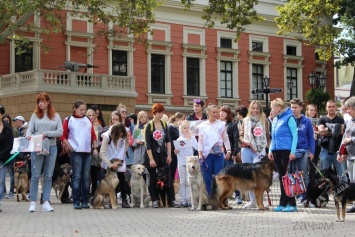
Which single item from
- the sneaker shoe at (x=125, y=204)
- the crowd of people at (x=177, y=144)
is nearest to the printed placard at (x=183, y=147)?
the crowd of people at (x=177, y=144)

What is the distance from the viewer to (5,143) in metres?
12.8

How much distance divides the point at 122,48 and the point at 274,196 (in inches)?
923

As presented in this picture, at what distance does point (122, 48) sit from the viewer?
38.5 meters

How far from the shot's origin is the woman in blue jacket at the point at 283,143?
486 inches

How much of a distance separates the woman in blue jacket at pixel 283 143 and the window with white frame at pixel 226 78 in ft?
99.8

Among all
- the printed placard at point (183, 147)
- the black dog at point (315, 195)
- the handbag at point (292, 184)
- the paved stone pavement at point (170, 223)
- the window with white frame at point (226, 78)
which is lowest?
the paved stone pavement at point (170, 223)

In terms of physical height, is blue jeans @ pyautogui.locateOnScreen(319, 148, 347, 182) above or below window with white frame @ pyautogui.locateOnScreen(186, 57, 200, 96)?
below

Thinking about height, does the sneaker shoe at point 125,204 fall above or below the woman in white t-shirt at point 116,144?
below

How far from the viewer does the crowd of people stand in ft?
41.2

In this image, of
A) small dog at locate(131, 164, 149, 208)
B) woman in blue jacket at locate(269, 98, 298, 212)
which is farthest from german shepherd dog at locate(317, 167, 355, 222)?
small dog at locate(131, 164, 149, 208)

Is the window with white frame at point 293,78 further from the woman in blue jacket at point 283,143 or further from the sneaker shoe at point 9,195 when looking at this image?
the woman in blue jacket at point 283,143

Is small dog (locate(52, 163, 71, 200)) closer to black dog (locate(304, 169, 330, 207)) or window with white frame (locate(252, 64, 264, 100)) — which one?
black dog (locate(304, 169, 330, 207))

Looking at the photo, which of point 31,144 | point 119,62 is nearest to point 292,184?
point 31,144

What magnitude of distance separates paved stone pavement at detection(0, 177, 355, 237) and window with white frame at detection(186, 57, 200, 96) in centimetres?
2864
